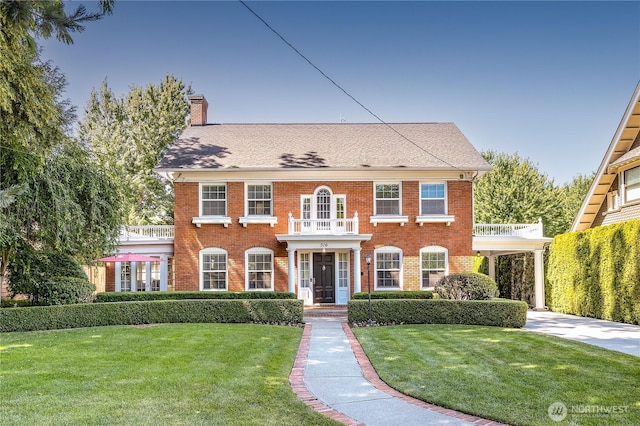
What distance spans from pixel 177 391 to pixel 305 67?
28.2 ft

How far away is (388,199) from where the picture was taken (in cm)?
2278

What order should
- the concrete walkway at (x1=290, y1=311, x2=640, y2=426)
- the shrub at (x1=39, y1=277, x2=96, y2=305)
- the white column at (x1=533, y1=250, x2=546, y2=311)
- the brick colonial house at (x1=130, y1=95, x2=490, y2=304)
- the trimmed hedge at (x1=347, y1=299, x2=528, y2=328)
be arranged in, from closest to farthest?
the concrete walkway at (x1=290, y1=311, x2=640, y2=426) → the trimmed hedge at (x1=347, y1=299, x2=528, y2=328) → the shrub at (x1=39, y1=277, x2=96, y2=305) → the brick colonial house at (x1=130, y1=95, x2=490, y2=304) → the white column at (x1=533, y1=250, x2=546, y2=311)

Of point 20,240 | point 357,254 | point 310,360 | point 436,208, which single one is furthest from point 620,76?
point 20,240

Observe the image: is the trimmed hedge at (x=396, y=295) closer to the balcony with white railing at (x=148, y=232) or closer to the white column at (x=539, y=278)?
the white column at (x=539, y=278)

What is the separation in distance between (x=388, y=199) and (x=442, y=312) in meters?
7.59

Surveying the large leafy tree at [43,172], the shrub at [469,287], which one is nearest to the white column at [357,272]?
the shrub at [469,287]

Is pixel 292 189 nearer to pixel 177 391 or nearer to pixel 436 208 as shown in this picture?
pixel 436 208

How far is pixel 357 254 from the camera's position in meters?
21.7

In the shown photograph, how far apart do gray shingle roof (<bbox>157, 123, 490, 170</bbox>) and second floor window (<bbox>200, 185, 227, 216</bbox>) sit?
1087 mm

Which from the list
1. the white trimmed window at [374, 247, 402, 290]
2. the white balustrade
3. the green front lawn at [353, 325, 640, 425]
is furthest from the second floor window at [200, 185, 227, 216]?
the white balustrade

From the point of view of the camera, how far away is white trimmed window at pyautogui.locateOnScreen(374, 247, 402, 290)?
73.8 feet

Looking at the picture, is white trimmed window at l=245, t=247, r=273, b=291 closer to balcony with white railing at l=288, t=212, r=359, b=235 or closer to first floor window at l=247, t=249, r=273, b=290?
first floor window at l=247, t=249, r=273, b=290

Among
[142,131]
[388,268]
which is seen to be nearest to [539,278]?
[388,268]

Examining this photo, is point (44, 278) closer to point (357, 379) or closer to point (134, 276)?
point (134, 276)
